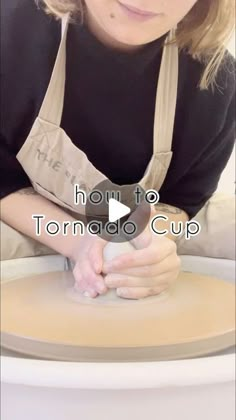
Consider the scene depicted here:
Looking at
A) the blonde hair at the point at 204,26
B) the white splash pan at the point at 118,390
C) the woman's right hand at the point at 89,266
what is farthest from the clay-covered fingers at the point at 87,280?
the blonde hair at the point at 204,26

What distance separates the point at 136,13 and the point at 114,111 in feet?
0.33

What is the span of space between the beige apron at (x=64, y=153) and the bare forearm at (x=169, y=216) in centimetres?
2

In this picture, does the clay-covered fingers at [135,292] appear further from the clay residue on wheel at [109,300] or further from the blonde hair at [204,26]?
the blonde hair at [204,26]

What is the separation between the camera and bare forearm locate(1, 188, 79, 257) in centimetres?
63

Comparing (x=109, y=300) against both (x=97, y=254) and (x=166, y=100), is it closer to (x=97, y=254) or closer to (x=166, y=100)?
(x=97, y=254)

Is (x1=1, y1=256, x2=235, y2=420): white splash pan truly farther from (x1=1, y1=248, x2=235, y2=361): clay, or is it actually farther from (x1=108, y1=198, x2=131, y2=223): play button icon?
(x1=108, y1=198, x2=131, y2=223): play button icon

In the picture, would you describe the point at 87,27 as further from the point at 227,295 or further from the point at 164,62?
the point at 227,295

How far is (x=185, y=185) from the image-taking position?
667mm

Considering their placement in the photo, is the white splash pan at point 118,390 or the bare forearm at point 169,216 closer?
the white splash pan at point 118,390

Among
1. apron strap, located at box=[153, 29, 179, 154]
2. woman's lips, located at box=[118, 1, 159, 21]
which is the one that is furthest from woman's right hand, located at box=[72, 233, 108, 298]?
woman's lips, located at box=[118, 1, 159, 21]

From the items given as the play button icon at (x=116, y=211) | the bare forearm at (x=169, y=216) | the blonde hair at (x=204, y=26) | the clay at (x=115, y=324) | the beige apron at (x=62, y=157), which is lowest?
the clay at (x=115, y=324)

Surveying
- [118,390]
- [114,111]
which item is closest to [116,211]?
[114,111]

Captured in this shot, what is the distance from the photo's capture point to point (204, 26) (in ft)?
2.02

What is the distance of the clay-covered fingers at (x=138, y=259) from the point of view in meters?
0.58
